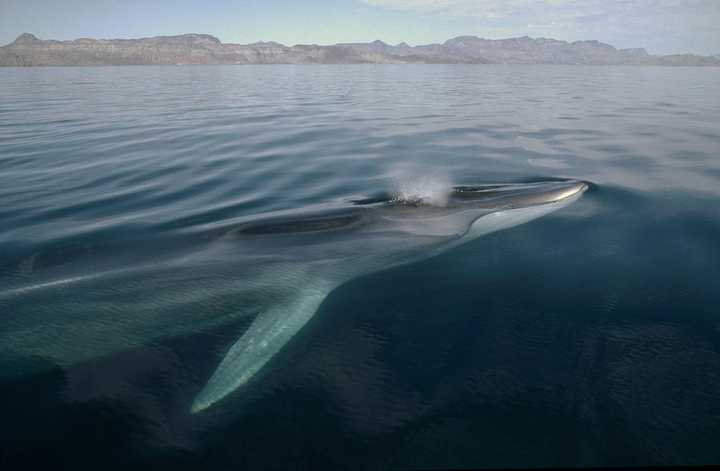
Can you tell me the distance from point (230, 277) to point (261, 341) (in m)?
2.14

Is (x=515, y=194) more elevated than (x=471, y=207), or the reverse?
(x=515, y=194)

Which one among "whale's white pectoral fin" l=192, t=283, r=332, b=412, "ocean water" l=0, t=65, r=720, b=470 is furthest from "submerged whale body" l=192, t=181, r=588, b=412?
"ocean water" l=0, t=65, r=720, b=470

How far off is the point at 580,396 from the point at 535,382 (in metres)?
0.50

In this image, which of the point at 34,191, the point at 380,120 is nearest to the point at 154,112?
the point at 380,120

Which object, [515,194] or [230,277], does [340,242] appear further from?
[515,194]

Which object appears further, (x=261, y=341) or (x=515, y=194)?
(x=515, y=194)

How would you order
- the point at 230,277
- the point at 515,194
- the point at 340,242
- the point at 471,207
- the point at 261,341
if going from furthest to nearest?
1. the point at 515,194
2. the point at 471,207
3. the point at 340,242
4. the point at 230,277
5. the point at 261,341

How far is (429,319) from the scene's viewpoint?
7012 mm

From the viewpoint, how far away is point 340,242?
9609 millimetres

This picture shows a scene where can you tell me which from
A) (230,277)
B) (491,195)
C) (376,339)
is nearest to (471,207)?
(491,195)

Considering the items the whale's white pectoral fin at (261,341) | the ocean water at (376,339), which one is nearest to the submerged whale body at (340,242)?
the whale's white pectoral fin at (261,341)

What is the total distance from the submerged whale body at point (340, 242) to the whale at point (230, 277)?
0.02 m

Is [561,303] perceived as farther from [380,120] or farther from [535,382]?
[380,120]

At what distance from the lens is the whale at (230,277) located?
21.3 feet
